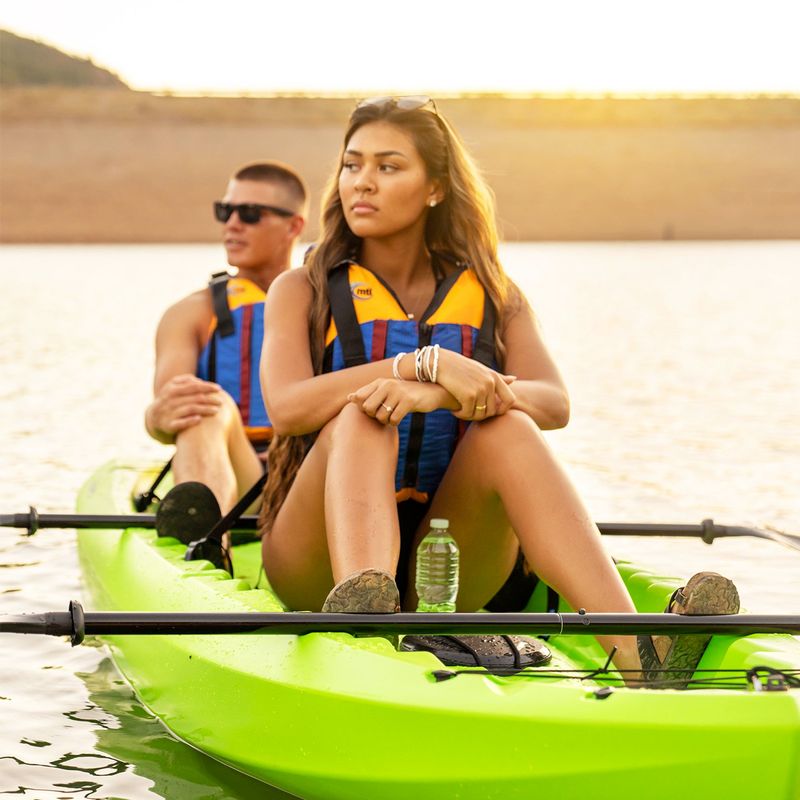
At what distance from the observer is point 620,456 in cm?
959

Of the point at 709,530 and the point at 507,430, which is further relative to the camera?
the point at 709,530

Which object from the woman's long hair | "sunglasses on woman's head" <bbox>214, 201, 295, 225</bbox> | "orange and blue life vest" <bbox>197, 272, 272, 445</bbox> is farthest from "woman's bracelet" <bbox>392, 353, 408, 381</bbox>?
"sunglasses on woman's head" <bbox>214, 201, 295, 225</bbox>

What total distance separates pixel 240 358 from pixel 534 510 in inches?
85.3

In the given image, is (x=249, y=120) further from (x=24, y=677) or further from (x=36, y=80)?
(x=24, y=677)

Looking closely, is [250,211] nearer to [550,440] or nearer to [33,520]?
[33,520]

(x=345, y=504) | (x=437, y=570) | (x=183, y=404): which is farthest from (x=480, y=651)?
(x=183, y=404)

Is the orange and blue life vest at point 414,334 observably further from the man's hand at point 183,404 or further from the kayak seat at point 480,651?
the man's hand at point 183,404

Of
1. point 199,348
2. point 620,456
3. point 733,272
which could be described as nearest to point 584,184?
point 733,272

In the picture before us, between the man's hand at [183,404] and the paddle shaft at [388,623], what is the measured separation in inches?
64.5

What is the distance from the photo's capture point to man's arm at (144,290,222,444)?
15.8 ft

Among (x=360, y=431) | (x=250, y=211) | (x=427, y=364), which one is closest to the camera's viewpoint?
(x=360, y=431)

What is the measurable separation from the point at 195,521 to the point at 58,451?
5318 mm

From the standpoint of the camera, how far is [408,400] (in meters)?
3.54

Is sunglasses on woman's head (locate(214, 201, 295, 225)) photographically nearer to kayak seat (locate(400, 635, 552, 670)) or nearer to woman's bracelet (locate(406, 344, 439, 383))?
woman's bracelet (locate(406, 344, 439, 383))
